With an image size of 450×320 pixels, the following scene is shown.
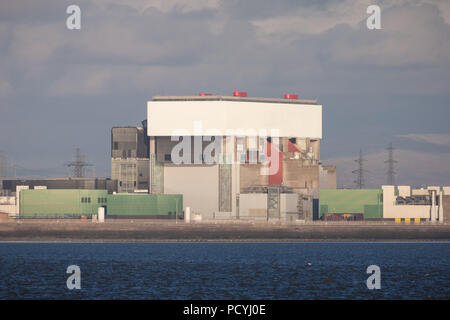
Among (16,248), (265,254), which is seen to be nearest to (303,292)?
(265,254)

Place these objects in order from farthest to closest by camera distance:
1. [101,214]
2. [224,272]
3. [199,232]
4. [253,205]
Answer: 1. [253,205]
2. [101,214]
3. [199,232]
4. [224,272]

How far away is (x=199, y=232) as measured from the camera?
609 feet

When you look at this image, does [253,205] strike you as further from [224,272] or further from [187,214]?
[224,272]

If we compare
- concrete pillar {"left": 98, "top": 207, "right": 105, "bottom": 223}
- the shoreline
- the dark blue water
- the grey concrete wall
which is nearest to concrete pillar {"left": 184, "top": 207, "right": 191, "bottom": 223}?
the shoreline

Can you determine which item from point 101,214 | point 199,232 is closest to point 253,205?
point 199,232

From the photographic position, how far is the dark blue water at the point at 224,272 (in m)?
86.2

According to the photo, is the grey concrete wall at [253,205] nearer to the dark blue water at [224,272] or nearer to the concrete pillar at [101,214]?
the dark blue water at [224,272]

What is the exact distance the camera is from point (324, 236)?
186375mm

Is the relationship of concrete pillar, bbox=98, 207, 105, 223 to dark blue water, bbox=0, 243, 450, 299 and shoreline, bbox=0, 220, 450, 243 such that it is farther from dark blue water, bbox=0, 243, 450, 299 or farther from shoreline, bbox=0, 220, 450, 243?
dark blue water, bbox=0, 243, 450, 299

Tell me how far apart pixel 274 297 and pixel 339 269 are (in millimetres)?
35284

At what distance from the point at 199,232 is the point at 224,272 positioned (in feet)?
249

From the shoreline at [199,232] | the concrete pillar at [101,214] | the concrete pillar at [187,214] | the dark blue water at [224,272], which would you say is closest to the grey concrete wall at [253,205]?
the shoreline at [199,232]
